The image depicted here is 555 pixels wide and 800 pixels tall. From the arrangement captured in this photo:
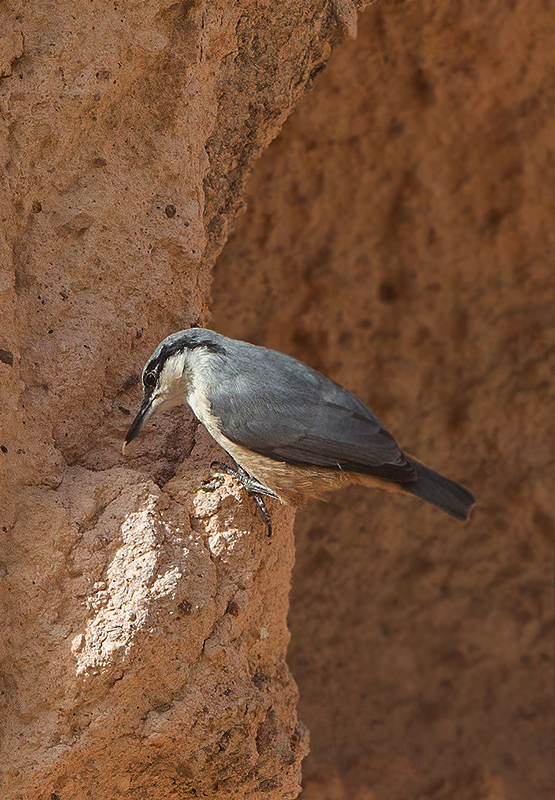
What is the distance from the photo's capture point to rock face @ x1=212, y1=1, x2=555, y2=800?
4090 millimetres

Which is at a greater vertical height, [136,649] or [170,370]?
[170,370]

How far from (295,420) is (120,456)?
1.54 ft

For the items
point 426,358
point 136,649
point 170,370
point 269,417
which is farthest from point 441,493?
point 426,358

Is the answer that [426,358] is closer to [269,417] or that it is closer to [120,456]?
[269,417]

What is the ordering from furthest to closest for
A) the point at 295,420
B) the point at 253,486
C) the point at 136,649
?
the point at 295,420
the point at 253,486
the point at 136,649

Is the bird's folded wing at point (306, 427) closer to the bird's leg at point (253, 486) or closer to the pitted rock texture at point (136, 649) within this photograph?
the bird's leg at point (253, 486)

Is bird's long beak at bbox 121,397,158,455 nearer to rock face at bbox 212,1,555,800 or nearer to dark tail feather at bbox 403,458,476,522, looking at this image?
dark tail feather at bbox 403,458,476,522

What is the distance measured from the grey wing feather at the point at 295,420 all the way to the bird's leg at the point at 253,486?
0.08 metres

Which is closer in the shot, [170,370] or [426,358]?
[170,370]

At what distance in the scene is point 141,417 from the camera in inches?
93.7

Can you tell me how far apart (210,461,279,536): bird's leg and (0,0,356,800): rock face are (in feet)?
0.10

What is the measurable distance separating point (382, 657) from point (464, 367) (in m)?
1.44

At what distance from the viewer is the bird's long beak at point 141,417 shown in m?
2.36

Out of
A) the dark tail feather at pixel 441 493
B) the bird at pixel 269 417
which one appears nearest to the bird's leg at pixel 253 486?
the bird at pixel 269 417
